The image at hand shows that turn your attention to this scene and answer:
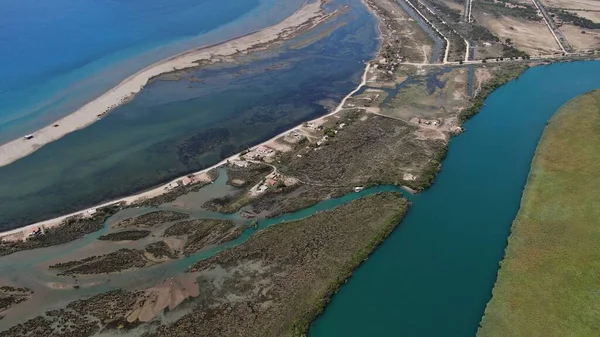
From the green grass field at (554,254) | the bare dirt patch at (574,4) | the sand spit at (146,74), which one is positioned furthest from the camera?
the bare dirt patch at (574,4)

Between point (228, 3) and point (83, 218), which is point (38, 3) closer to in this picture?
point (228, 3)

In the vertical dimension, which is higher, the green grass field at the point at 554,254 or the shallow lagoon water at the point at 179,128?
the shallow lagoon water at the point at 179,128

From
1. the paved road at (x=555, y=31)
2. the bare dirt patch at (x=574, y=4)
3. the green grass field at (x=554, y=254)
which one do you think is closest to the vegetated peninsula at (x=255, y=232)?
the green grass field at (x=554, y=254)

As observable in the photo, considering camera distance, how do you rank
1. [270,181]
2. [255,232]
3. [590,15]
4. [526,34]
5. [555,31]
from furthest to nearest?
1. [590,15]
2. [555,31]
3. [526,34]
4. [270,181]
5. [255,232]

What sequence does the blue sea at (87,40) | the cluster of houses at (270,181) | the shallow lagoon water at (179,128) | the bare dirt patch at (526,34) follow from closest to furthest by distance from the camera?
the cluster of houses at (270,181) < the shallow lagoon water at (179,128) < the blue sea at (87,40) < the bare dirt patch at (526,34)

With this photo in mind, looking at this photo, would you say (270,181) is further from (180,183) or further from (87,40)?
(87,40)

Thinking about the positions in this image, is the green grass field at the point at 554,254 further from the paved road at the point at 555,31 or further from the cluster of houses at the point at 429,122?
the paved road at the point at 555,31

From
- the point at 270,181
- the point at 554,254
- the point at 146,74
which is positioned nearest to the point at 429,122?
the point at 270,181
